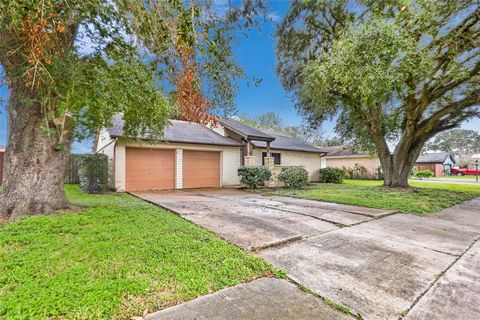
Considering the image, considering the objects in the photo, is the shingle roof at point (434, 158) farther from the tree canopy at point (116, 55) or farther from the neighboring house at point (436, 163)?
the tree canopy at point (116, 55)

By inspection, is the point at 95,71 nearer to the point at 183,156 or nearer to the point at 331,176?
the point at 183,156

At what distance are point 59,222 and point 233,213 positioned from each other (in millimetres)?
3611

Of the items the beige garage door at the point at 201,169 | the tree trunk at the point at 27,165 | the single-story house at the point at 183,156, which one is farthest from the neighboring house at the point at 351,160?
the tree trunk at the point at 27,165

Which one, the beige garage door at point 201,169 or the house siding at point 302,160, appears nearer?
the beige garage door at point 201,169

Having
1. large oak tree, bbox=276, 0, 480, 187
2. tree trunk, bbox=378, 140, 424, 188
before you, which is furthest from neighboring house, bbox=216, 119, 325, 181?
tree trunk, bbox=378, 140, 424, 188

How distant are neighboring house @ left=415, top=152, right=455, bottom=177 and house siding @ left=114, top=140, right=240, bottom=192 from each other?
36.7 metres

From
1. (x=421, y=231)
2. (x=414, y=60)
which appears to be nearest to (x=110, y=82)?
(x=421, y=231)

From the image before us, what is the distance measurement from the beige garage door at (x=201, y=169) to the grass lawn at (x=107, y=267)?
8.20m

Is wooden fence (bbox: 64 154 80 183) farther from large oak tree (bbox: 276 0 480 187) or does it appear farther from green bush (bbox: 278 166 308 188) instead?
large oak tree (bbox: 276 0 480 187)

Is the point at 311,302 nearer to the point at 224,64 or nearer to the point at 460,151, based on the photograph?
the point at 224,64

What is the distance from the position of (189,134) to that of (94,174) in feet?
17.6

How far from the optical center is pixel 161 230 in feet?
14.4

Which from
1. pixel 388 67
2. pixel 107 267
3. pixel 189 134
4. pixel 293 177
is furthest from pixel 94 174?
pixel 388 67

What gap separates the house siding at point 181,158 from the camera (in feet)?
35.2
